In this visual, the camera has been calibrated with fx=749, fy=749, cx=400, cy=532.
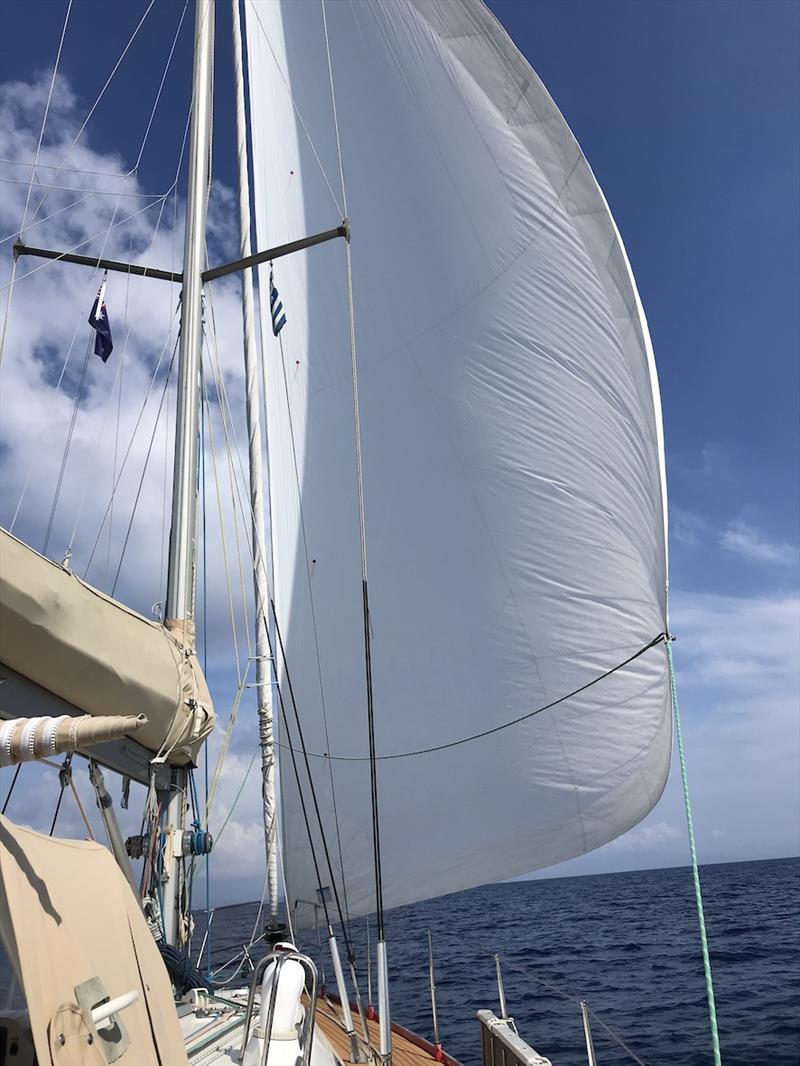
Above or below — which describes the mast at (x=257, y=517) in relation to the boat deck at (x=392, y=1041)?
above

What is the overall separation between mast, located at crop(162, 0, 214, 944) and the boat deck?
1720 mm

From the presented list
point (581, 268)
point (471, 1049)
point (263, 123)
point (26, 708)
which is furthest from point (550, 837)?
point (263, 123)

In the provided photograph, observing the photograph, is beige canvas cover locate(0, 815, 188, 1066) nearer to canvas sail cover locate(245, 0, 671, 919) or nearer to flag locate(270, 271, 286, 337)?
canvas sail cover locate(245, 0, 671, 919)

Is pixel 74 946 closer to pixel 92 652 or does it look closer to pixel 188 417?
pixel 92 652

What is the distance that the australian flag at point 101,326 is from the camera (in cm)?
774

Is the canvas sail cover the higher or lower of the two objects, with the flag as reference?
lower

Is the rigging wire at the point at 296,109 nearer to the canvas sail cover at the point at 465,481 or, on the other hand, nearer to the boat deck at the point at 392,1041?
the canvas sail cover at the point at 465,481

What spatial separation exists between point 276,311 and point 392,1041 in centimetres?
679

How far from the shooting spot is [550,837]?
17.1ft

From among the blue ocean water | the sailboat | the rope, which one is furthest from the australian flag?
the blue ocean water

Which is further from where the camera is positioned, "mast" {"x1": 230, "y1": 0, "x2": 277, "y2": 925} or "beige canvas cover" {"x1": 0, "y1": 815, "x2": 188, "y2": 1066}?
"mast" {"x1": 230, "y1": 0, "x2": 277, "y2": 925}

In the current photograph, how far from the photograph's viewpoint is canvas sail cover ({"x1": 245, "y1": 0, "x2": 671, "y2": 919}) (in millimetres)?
5297

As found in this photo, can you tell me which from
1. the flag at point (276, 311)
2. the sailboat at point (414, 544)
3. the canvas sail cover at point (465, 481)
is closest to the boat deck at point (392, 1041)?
the sailboat at point (414, 544)

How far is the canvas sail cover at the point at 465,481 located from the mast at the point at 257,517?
0.29 metres
